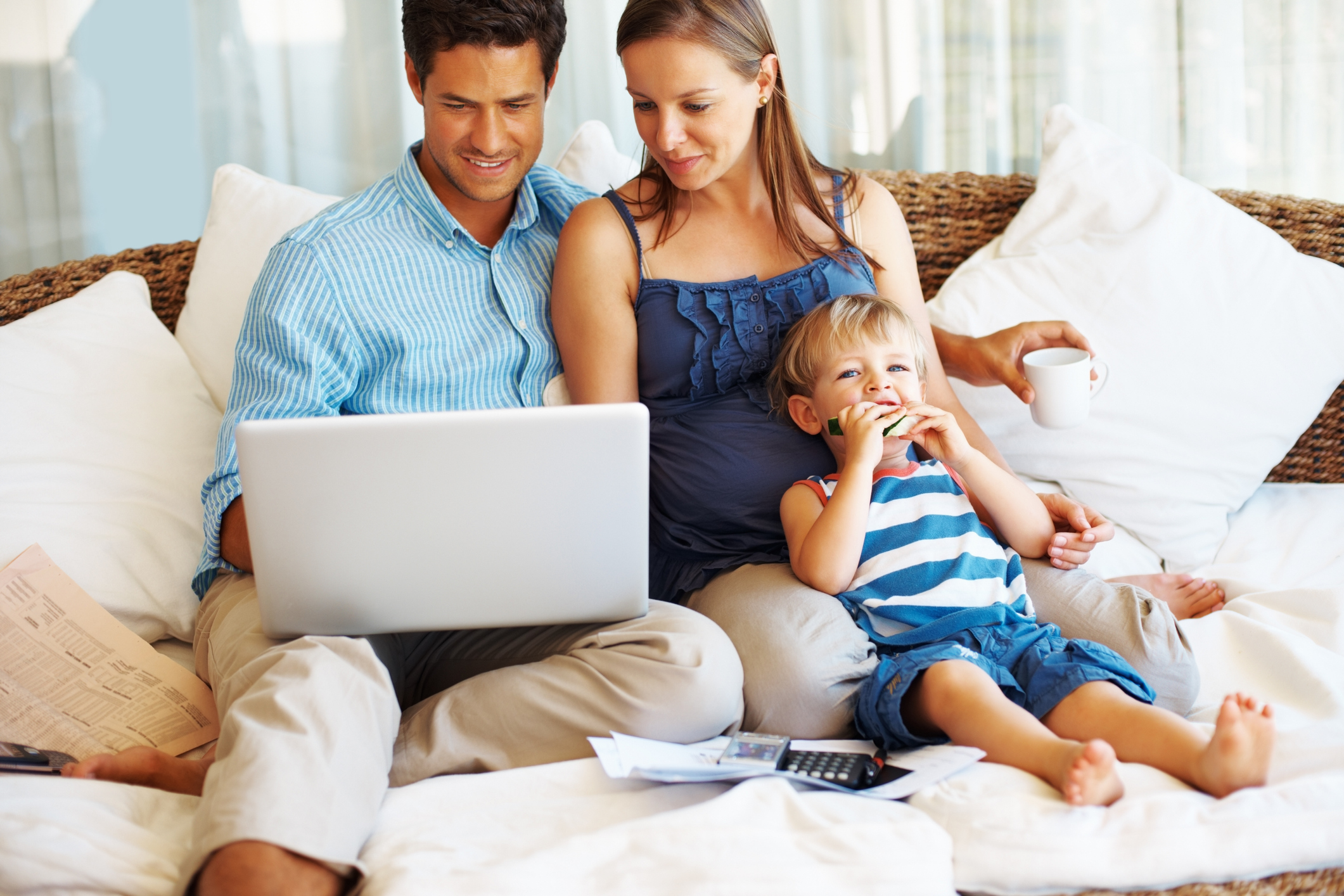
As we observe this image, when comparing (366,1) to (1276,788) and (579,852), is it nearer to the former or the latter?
(579,852)

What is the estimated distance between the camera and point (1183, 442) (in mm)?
1731

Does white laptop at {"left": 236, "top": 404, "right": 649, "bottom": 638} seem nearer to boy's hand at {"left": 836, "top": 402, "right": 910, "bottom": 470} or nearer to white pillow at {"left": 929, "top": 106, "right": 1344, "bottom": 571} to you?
boy's hand at {"left": 836, "top": 402, "right": 910, "bottom": 470}

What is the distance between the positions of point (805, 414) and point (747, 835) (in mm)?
653

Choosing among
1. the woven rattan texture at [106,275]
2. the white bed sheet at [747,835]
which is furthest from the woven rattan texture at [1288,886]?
the woven rattan texture at [106,275]

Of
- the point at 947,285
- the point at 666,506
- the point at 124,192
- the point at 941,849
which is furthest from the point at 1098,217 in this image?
the point at 124,192

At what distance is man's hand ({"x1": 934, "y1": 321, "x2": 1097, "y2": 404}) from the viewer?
1534mm

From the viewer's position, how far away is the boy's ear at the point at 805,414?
56.3 inches

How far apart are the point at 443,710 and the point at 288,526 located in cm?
29

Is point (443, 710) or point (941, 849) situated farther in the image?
point (443, 710)

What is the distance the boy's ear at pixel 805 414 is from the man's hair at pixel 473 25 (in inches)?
25.2

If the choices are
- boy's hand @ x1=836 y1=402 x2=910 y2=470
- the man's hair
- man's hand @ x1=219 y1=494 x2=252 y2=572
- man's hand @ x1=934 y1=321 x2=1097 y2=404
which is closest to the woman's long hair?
the man's hair

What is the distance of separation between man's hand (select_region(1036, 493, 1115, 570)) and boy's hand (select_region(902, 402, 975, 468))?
191mm

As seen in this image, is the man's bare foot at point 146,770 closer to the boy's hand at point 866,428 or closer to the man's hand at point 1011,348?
the boy's hand at point 866,428

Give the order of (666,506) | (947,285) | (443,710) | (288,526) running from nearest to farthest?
(288,526) < (443,710) < (666,506) < (947,285)
